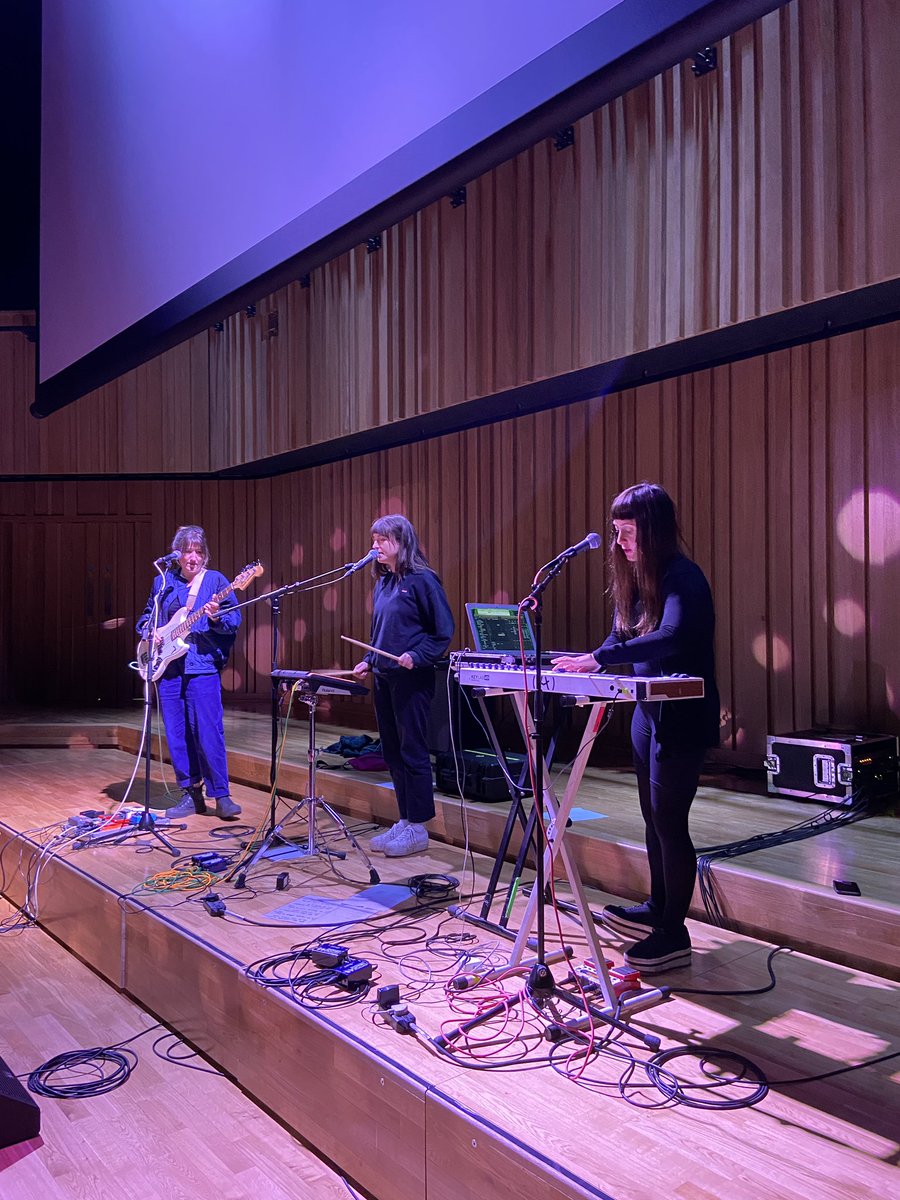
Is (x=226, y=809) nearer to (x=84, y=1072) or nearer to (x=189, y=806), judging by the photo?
(x=189, y=806)

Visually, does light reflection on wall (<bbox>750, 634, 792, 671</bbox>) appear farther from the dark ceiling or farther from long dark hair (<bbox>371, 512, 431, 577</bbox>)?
the dark ceiling

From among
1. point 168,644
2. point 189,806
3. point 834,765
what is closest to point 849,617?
point 834,765

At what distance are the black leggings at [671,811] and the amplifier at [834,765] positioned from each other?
5.68 ft

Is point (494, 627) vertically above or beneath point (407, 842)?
above

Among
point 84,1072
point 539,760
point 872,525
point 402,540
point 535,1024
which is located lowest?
point 84,1072

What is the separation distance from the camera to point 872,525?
445 centimetres

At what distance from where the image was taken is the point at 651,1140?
1.76m

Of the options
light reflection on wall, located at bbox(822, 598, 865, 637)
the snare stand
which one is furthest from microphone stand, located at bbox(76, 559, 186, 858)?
light reflection on wall, located at bbox(822, 598, 865, 637)

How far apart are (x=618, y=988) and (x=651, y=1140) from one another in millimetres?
663

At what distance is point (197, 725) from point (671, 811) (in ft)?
9.23

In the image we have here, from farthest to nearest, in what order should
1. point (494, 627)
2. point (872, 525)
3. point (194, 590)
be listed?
point (194, 590) < point (872, 525) < point (494, 627)

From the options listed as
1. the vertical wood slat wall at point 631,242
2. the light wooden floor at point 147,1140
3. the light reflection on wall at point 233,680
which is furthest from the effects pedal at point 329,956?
the light reflection on wall at point 233,680

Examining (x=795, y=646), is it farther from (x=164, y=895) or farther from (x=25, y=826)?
(x=25, y=826)

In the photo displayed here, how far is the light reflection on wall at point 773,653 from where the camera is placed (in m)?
4.82
